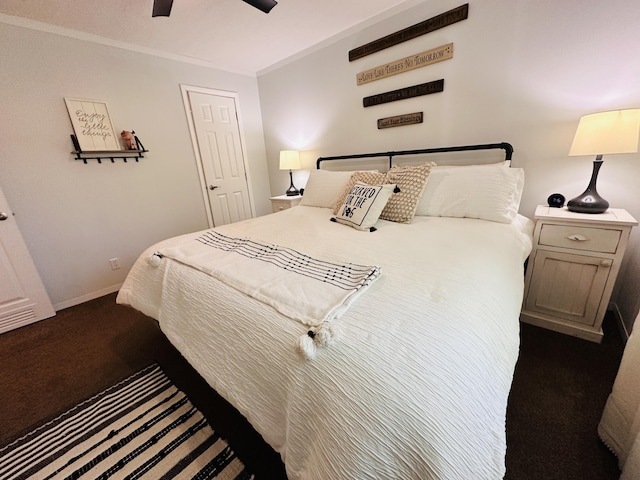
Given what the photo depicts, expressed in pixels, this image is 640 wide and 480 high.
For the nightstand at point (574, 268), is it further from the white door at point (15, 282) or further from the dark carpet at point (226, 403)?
the white door at point (15, 282)

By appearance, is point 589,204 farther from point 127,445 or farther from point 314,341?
point 127,445

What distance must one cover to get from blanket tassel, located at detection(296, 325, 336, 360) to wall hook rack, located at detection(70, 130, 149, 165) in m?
2.83

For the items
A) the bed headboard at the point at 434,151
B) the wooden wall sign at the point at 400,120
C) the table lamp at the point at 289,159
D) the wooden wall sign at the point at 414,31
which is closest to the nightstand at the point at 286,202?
the table lamp at the point at 289,159

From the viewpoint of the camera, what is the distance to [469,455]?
537 mm

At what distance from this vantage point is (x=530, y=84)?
1817mm

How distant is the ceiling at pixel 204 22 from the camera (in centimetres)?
191

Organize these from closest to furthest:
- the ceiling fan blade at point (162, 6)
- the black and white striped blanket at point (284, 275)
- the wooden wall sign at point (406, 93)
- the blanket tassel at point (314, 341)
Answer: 1. the blanket tassel at point (314, 341)
2. the black and white striped blanket at point (284, 275)
3. the ceiling fan blade at point (162, 6)
4. the wooden wall sign at point (406, 93)

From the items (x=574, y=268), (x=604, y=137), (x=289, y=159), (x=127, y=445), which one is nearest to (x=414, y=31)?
(x=604, y=137)

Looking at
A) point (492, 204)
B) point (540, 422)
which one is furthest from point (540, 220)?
point (540, 422)

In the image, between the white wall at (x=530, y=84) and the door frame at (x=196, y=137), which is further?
the door frame at (x=196, y=137)

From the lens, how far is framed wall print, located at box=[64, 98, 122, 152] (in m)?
2.25

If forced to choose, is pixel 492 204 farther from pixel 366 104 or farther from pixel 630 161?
pixel 366 104

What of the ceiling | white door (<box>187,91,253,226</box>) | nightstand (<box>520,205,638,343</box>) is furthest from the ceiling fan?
nightstand (<box>520,205,638,343</box>)

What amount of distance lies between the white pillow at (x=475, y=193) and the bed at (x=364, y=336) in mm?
21
